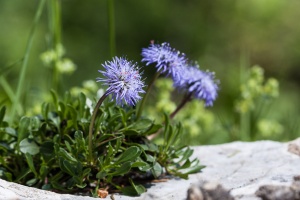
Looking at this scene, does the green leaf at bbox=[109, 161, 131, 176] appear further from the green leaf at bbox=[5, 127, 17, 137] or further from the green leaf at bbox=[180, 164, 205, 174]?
the green leaf at bbox=[5, 127, 17, 137]

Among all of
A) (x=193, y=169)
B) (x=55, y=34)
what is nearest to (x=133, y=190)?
(x=193, y=169)

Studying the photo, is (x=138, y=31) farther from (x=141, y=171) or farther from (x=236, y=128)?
(x=141, y=171)

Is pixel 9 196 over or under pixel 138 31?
under

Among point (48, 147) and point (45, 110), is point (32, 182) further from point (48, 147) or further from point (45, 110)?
point (45, 110)

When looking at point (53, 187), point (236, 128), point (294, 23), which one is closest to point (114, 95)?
point (53, 187)

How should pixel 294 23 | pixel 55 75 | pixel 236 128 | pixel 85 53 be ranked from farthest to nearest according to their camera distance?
pixel 294 23
pixel 85 53
pixel 236 128
pixel 55 75

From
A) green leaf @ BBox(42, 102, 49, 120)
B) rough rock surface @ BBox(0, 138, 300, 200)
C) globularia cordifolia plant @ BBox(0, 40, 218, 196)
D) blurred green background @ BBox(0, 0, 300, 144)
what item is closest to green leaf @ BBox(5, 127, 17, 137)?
globularia cordifolia plant @ BBox(0, 40, 218, 196)

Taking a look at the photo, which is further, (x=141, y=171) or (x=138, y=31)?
(x=138, y=31)
